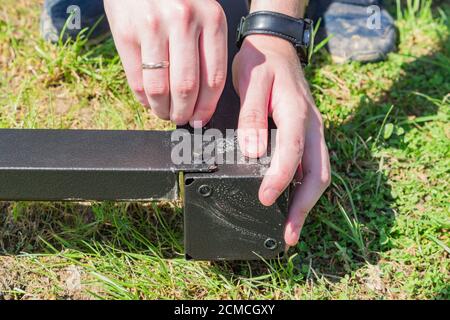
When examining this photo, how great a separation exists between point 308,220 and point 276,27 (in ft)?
2.31

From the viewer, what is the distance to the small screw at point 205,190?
5.72ft

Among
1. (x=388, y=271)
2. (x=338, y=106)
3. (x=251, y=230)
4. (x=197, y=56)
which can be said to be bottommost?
(x=388, y=271)

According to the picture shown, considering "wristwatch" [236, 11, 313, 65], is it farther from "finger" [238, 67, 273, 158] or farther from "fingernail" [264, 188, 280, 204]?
"fingernail" [264, 188, 280, 204]

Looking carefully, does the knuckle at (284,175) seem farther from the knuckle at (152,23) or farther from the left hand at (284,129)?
the knuckle at (152,23)

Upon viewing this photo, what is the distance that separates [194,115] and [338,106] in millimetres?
1045

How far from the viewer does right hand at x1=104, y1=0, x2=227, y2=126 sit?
159 centimetres

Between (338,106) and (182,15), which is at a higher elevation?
(182,15)

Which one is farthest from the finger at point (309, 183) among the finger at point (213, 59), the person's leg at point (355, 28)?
the person's leg at point (355, 28)

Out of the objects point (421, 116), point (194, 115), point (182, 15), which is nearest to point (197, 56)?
point (182, 15)

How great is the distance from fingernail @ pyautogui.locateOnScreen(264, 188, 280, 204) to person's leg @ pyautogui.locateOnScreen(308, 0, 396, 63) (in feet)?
4.47

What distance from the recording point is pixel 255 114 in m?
1.80

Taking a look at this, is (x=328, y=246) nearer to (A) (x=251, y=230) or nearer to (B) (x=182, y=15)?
(A) (x=251, y=230)

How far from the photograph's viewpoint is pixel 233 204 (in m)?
1.77

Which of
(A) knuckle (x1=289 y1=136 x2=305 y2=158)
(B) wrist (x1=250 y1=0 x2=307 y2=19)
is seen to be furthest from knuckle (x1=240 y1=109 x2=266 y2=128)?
(B) wrist (x1=250 y1=0 x2=307 y2=19)
